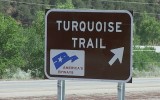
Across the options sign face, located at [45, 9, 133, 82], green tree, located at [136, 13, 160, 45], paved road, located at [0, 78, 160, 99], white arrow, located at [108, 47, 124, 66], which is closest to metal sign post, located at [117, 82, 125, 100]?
sign face, located at [45, 9, 133, 82]

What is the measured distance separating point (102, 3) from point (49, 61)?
9980cm

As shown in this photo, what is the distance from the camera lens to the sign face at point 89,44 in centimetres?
359

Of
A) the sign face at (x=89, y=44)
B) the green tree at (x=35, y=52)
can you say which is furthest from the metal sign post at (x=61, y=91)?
the green tree at (x=35, y=52)

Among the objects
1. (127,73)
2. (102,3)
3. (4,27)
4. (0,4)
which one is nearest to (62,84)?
(127,73)

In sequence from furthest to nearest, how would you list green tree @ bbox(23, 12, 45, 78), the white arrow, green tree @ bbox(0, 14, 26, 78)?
green tree @ bbox(23, 12, 45, 78) < green tree @ bbox(0, 14, 26, 78) < the white arrow

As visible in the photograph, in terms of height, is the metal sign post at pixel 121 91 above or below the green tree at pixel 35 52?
above

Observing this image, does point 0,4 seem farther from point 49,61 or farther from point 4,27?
point 49,61

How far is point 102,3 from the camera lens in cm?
10306

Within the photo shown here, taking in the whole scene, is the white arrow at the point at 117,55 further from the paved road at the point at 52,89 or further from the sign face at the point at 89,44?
the paved road at the point at 52,89

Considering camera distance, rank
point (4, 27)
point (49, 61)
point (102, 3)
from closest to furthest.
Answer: point (49, 61) < point (4, 27) < point (102, 3)

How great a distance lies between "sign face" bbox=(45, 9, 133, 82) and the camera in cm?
359

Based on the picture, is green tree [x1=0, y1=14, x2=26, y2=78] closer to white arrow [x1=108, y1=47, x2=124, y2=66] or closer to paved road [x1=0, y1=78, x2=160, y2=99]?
paved road [x1=0, y1=78, x2=160, y2=99]

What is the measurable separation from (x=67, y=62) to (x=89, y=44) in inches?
8.9

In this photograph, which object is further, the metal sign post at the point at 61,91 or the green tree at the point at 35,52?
the green tree at the point at 35,52
